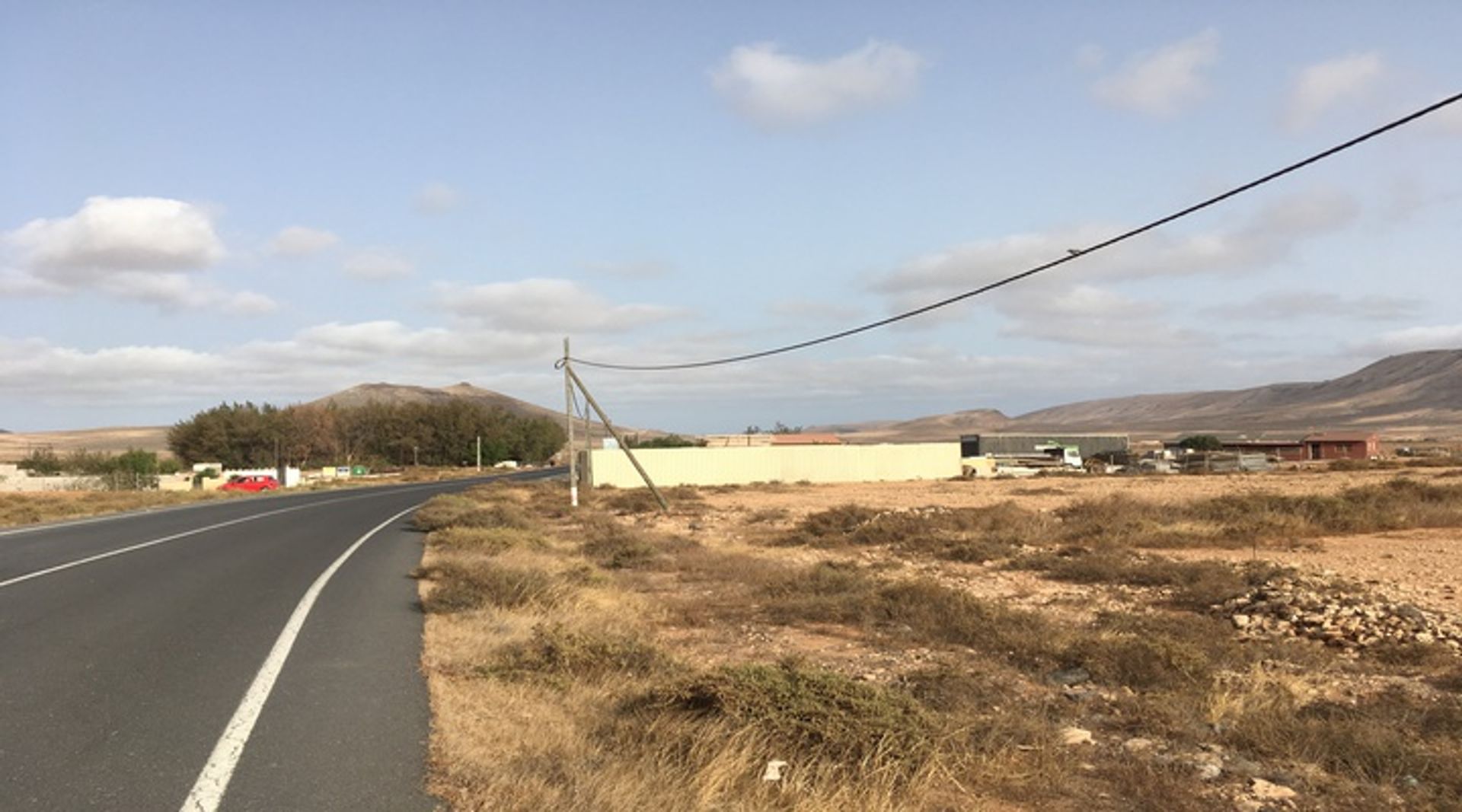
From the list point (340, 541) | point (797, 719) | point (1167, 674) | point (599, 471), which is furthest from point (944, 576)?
point (599, 471)

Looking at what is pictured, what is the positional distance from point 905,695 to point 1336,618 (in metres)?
6.93

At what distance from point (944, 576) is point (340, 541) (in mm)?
→ 12786

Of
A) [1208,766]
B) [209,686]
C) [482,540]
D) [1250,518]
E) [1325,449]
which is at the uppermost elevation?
[482,540]

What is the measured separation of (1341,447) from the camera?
9281 centimetres

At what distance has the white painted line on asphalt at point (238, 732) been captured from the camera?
5227mm

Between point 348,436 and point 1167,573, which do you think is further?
point 348,436

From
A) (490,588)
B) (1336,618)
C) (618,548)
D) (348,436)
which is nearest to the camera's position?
(1336,618)

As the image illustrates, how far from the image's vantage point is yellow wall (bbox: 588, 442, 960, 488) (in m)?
59.9

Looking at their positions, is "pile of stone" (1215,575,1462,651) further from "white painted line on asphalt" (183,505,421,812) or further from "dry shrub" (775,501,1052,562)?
"white painted line on asphalt" (183,505,421,812)

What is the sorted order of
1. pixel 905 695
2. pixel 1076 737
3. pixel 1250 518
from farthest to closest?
pixel 1250 518 → pixel 905 695 → pixel 1076 737

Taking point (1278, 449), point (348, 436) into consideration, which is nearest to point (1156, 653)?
point (1278, 449)

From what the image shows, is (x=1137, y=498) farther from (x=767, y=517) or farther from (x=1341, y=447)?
(x=1341, y=447)

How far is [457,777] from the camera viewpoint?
18.1 feet

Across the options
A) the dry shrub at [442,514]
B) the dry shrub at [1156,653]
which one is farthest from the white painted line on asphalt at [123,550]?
the dry shrub at [1156,653]
